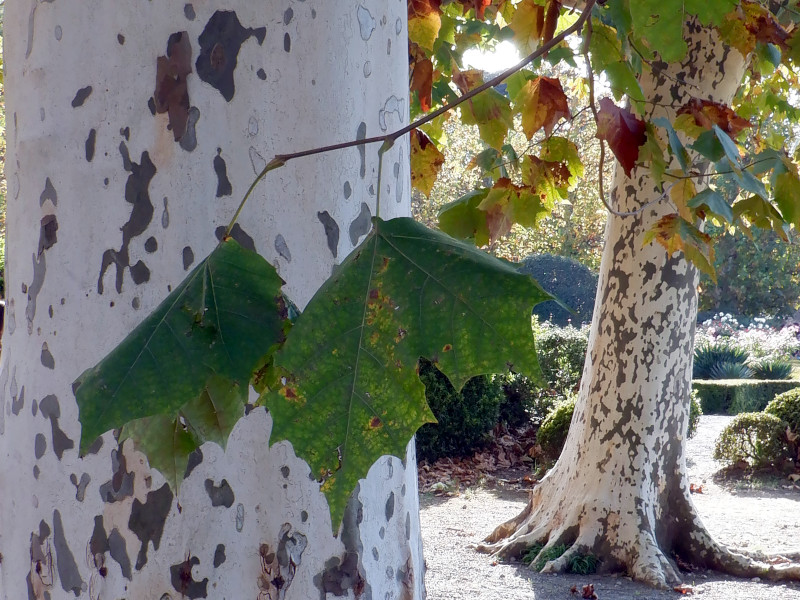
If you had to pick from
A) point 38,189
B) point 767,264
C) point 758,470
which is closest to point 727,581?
point 758,470

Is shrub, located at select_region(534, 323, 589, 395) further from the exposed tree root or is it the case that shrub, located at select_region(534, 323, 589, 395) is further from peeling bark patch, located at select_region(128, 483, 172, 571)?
peeling bark patch, located at select_region(128, 483, 172, 571)

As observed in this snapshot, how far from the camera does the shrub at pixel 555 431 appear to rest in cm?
830

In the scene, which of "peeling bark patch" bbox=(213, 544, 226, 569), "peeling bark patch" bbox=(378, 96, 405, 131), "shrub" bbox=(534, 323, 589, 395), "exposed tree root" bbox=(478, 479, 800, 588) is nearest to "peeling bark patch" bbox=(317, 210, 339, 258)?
"peeling bark patch" bbox=(378, 96, 405, 131)

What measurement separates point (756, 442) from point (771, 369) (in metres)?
6.55

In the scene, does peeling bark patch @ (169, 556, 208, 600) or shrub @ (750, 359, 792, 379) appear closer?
peeling bark patch @ (169, 556, 208, 600)

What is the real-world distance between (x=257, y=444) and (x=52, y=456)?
1.31ft

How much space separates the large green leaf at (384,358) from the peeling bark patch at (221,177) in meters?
0.62

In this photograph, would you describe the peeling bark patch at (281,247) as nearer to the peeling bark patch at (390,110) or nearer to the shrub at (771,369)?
the peeling bark patch at (390,110)

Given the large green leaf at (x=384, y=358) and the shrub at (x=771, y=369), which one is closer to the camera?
the large green leaf at (x=384, y=358)

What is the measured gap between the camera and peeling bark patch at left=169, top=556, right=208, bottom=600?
4.52ft

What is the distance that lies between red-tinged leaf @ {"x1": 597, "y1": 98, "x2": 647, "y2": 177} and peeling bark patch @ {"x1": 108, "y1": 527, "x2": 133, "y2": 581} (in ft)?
5.43

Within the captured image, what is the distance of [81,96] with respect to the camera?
1391 mm

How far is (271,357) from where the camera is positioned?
93 centimetres

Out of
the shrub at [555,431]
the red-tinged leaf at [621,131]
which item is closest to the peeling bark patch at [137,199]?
the red-tinged leaf at [621,131]
